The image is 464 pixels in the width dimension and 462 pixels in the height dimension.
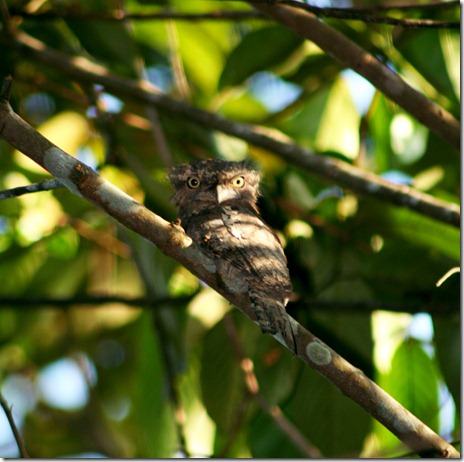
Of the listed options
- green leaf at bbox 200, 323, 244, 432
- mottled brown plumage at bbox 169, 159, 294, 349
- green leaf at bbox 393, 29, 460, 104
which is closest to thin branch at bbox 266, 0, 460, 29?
green leaf at bbox 393, 29, 460, 104

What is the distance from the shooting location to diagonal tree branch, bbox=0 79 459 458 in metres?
2.29

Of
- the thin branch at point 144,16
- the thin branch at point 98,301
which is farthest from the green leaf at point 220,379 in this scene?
the thin branch at point 144,16

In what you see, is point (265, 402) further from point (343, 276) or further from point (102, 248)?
point (102, 248)

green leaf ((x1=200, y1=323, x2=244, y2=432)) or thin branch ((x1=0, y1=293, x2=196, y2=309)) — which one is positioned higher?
thin branch ((x1=0, y1=293, x2=196, y2=309))

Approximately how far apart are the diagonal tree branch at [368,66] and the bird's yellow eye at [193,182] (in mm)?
758

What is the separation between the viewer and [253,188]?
3312 millimetres

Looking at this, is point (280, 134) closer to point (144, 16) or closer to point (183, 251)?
point (144, 16)

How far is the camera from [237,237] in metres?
2.58

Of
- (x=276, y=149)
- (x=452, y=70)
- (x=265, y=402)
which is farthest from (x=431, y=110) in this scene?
(x=265, y=402)

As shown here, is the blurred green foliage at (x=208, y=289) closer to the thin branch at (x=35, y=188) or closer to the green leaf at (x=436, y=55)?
the green leaf at (x=436, y=55)

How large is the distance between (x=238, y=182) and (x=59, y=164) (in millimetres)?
1046

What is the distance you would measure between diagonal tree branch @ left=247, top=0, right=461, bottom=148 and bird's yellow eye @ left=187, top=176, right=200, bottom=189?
76cm

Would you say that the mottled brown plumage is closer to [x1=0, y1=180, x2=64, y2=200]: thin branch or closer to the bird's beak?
the bird's beak

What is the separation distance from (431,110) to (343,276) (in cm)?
106
